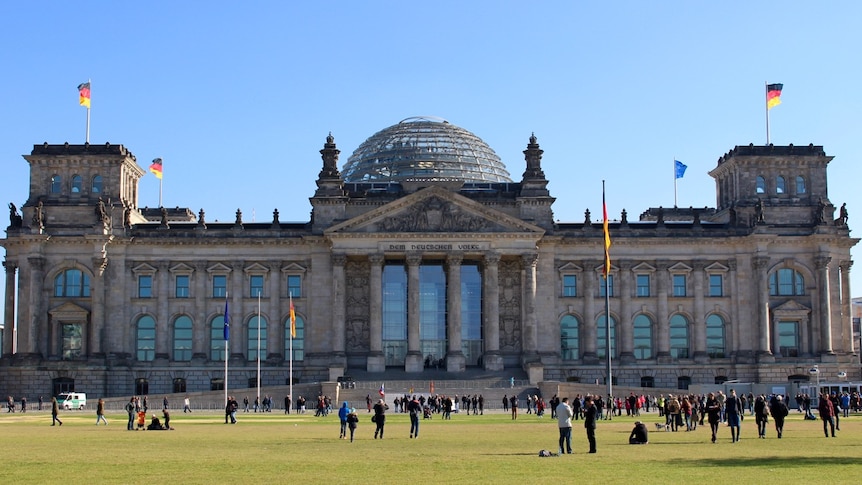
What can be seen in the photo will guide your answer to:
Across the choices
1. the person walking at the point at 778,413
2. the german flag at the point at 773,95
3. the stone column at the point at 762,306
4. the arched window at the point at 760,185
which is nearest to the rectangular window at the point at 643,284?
the stone column at the point at 762,306

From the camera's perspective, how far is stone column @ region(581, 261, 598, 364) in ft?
371

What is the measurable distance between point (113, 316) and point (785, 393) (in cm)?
5764

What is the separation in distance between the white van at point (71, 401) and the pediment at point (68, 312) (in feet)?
35.5

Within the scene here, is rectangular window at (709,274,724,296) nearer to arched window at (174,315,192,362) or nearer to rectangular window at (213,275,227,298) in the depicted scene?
rectangular window at (213,275,227,298)

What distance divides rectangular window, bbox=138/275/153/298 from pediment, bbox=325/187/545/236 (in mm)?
17240

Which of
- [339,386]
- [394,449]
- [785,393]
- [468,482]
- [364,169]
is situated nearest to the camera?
[468,482]

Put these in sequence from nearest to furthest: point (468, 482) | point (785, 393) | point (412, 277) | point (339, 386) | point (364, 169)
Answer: point (468, 482)
point (785, 393)
point (339, 386)
point (412, 277)
point (364, 169)

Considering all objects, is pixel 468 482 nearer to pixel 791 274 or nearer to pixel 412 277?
pixel 412 277

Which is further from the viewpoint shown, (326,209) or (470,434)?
(326,209)

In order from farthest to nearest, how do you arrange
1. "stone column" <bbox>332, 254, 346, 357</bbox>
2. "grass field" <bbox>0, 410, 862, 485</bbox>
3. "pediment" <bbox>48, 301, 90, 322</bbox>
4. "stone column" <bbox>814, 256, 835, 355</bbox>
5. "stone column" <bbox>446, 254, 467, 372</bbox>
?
"stone column" <bbox>814, 256, 835, 355</bbox> < "pediment" <bbox>48, 301, 90, 322</bbox> < "stone column" <bbox>332, 254, 346, 357</bbox> < "stone column" <bbox>446, 254, 467, 372</bbox> < "grass field" <bbox>0, 410, 862, 485</bbox>

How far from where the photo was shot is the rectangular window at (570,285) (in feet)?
375

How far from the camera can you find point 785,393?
89.6m

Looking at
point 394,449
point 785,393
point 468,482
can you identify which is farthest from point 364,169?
point 468,482

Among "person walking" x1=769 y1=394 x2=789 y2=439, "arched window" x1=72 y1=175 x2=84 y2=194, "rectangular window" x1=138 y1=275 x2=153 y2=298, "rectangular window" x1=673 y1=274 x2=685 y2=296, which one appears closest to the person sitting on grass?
"person walking" x1=769 y1=394 x2=789 y2=439
